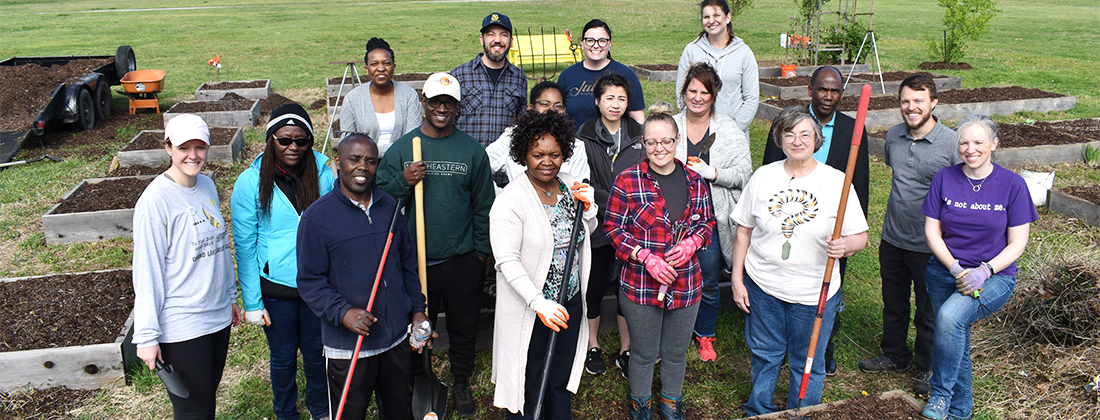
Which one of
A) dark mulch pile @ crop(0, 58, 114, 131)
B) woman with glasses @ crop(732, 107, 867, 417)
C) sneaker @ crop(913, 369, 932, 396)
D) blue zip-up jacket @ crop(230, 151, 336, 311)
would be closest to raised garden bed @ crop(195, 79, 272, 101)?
dark mulch pile @ crop(0, 58, 114, 131)

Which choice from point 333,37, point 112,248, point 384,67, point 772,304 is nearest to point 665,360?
point 772,304

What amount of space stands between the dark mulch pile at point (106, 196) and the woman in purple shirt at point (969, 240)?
6941mm

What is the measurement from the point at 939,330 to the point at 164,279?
3838 mm

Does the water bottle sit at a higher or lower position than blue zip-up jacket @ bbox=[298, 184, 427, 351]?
lower

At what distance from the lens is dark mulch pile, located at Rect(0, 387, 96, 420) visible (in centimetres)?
412

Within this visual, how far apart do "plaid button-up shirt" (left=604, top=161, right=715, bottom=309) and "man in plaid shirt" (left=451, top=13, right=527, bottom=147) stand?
137 cm

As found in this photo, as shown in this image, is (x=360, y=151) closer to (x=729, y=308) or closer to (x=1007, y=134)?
(x=729, y=308)

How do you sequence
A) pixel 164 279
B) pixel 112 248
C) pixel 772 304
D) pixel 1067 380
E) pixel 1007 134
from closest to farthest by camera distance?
pixel 164 279
pixel 772 304
pixel 1067 380
pixel 112 248
pixel 1007 134

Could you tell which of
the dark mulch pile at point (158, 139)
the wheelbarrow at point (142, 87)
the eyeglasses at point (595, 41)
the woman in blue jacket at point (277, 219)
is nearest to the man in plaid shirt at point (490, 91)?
the eyeglasses at point (595, 41)

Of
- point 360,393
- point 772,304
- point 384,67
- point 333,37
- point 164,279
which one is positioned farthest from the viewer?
point 333,37

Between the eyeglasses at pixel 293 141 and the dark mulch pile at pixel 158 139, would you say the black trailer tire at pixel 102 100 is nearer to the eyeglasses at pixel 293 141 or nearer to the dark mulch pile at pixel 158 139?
the dark mulch pile at pixel 158 139

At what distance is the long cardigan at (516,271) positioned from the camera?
3.22 m

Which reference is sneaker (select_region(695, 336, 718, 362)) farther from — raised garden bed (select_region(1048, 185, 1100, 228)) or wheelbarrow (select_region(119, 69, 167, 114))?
wheelbarrow (select_region(119, 69, 167, 114))

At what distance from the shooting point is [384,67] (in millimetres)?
4598
